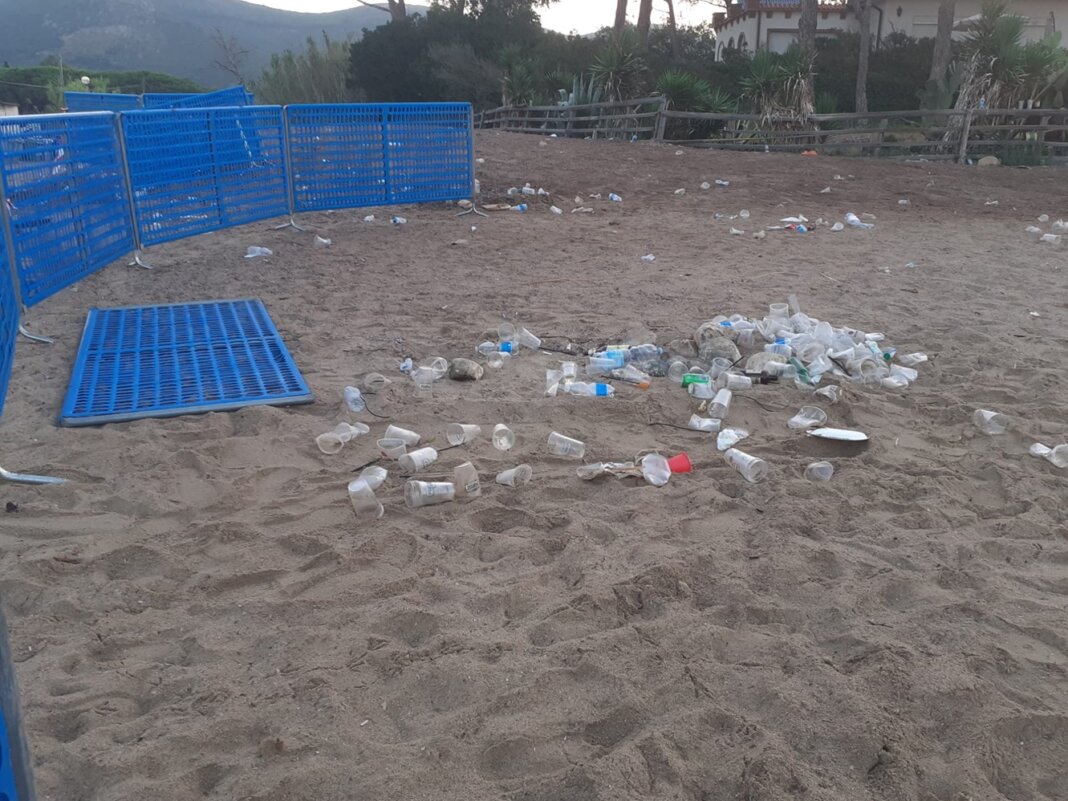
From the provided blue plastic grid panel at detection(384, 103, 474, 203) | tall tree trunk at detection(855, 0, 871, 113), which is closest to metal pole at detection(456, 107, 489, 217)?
blue plastic grid panel at detection(384, 103, 474, 203)

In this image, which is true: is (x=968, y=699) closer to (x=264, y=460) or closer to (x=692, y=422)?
(x=692, y=422)

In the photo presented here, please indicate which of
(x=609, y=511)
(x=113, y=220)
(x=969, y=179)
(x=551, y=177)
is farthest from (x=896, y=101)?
(x=609, y=511)

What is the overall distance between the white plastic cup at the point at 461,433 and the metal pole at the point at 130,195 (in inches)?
178

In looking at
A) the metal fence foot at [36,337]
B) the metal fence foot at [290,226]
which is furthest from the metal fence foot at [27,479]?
the metal fence foot at [290,226]

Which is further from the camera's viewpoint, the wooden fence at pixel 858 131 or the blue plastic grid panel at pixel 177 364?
the wooden fence at pixel 858 131

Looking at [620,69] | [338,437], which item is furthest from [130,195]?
[620,69]

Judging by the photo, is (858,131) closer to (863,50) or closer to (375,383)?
(863,50)

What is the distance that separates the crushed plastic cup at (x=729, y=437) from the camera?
4.04m

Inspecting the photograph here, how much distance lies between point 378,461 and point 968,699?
244 centimetres

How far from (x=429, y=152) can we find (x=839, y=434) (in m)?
7.50

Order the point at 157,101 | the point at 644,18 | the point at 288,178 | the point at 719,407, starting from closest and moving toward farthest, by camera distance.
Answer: the point at 719,407
the point at 288,178
the point at 157,101
the point at 644,18

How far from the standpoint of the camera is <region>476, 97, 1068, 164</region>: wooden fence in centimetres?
1552

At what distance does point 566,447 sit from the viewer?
13.0ft

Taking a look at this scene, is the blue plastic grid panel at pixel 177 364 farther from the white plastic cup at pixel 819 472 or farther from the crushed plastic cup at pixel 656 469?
the white plastic cup at pixel 819 472
